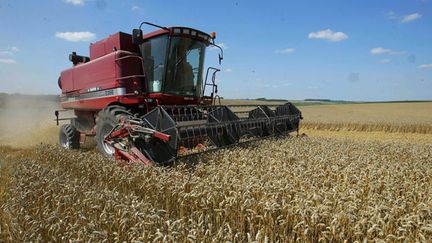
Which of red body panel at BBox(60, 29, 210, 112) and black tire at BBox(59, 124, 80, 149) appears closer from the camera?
red body panel at BBox(60, 29, 210, 112)

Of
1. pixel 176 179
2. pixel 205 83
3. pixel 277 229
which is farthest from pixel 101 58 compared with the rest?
pixel 277 229

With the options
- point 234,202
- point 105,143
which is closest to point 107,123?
point 105,143

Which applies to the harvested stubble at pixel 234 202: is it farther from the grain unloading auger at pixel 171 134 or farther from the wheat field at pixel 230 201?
the grain unloading auger at pixel 171 134

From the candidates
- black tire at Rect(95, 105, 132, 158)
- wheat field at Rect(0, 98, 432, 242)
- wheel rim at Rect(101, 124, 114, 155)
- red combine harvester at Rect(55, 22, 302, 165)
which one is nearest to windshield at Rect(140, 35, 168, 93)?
red combine harvester at Rect(55, 22, 302, 165)

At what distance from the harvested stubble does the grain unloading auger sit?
1.20ft

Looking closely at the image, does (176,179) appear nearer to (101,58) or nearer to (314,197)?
(314,197)

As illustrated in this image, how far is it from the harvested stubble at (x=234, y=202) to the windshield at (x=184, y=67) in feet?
7.22

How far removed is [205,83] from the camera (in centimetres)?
771

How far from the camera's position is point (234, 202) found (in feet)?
9.70

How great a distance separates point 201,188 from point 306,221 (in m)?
1.20

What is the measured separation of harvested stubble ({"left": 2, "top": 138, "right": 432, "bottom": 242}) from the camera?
2.42 m

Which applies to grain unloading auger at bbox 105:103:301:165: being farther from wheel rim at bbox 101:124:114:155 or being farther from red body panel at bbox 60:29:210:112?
red body panel at bbox 60:29:210:112

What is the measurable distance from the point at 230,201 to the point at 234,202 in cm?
6

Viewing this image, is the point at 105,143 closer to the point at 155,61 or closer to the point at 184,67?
the point at 155,61
